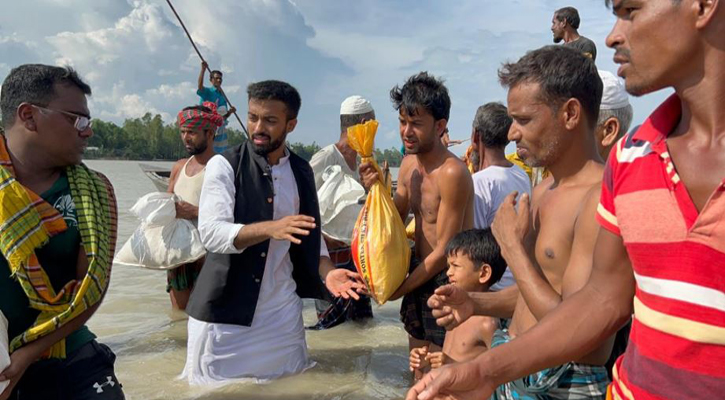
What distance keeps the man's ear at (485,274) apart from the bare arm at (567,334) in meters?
1.45

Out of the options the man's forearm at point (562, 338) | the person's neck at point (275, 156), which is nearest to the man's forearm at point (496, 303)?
the man's forearm at point (562, 338)

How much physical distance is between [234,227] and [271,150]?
66 cm

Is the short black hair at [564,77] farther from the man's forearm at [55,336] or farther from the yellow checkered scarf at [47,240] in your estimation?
the man's forearm at [55,336]

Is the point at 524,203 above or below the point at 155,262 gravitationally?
above

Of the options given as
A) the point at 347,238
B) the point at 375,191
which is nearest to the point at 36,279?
the point at 375,191

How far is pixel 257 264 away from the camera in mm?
3607

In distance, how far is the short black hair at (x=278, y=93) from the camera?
3.62 m

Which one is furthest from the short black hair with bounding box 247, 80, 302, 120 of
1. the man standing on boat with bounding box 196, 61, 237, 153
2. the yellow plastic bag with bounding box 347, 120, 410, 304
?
the man standing on boat with bounding box 196, 61, 237, 153

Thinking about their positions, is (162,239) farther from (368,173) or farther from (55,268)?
(55,268)

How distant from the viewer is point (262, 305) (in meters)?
3.72

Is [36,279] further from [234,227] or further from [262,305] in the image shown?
[262,305]

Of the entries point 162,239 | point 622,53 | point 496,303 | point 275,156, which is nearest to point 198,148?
point 162,239

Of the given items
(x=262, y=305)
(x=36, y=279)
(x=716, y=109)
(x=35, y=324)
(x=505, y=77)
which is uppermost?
(x=505, y=77)

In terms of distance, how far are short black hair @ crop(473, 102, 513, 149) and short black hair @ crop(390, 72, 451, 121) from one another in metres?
0.54
